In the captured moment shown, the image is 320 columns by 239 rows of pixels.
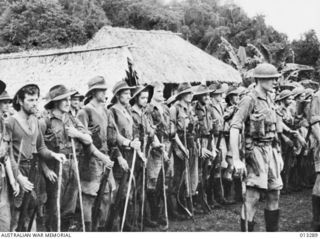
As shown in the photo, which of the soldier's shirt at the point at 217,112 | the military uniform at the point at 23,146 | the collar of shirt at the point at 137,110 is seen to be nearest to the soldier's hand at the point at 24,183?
the military uniform at the point at 23,146

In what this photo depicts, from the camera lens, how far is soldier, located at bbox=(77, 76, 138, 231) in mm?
5418

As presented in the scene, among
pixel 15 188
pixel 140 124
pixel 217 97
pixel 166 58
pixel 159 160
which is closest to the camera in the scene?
pixel 15 188

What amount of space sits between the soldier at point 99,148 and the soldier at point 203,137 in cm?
193

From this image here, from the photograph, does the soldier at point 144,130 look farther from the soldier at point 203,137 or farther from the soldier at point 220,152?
the soldier at point 220,152

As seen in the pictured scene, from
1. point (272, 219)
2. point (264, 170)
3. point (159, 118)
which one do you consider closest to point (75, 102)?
point (159, 118)

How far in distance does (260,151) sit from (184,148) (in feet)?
6.10

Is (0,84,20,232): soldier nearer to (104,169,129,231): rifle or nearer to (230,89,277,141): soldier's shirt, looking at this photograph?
(104,169,129,231): rifle

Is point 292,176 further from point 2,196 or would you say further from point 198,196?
point 2,196

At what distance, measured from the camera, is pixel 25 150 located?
4.78 m

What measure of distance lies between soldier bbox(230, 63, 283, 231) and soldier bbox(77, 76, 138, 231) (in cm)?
144

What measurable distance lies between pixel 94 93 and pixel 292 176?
4672mm

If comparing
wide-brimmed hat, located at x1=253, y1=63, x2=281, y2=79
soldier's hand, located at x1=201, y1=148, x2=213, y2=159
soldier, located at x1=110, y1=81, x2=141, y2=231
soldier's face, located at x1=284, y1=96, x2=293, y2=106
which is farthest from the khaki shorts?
soldier's face, located at x1=284, y1=96, x2=293, y2=106

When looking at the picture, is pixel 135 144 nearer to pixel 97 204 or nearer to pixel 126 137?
pixel 126 137

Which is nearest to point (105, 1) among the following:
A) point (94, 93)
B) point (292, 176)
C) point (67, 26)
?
point (67, 26)
